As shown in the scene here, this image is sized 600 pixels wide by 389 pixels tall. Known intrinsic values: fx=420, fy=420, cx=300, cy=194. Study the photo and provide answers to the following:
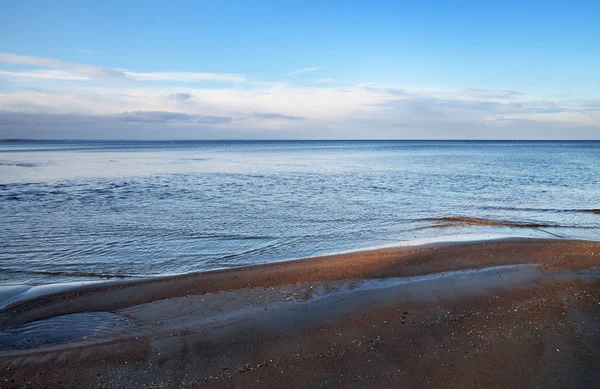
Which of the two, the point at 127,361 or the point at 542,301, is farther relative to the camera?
the point at 542,301

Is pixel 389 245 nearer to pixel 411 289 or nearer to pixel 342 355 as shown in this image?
pixel 411 289

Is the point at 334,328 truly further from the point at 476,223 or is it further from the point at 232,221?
the point at 476,223

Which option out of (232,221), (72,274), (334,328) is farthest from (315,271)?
(232,221)

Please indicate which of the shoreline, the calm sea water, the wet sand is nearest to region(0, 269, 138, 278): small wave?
the calm sea water

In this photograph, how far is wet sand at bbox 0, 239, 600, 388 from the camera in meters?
6.10

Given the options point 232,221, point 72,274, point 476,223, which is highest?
point 476,223

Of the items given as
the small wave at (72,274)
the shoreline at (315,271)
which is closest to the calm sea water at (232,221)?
the small wave at (72,274)

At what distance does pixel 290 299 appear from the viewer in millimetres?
9156

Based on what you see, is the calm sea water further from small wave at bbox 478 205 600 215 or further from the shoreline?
the shoreline

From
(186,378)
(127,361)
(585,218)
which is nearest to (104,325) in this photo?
(127,361)

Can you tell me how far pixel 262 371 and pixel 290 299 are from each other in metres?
3.01

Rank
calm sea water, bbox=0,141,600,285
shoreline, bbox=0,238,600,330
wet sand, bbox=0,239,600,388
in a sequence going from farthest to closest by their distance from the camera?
calm sea water, bbox=0,141,600,285, shoreline, bbox=0,238,600,330, wet sand, bbox=0,239,600,388

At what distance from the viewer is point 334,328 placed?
25.0 ft

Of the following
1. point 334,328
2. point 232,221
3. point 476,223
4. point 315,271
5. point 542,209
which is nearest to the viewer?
point 334,328
